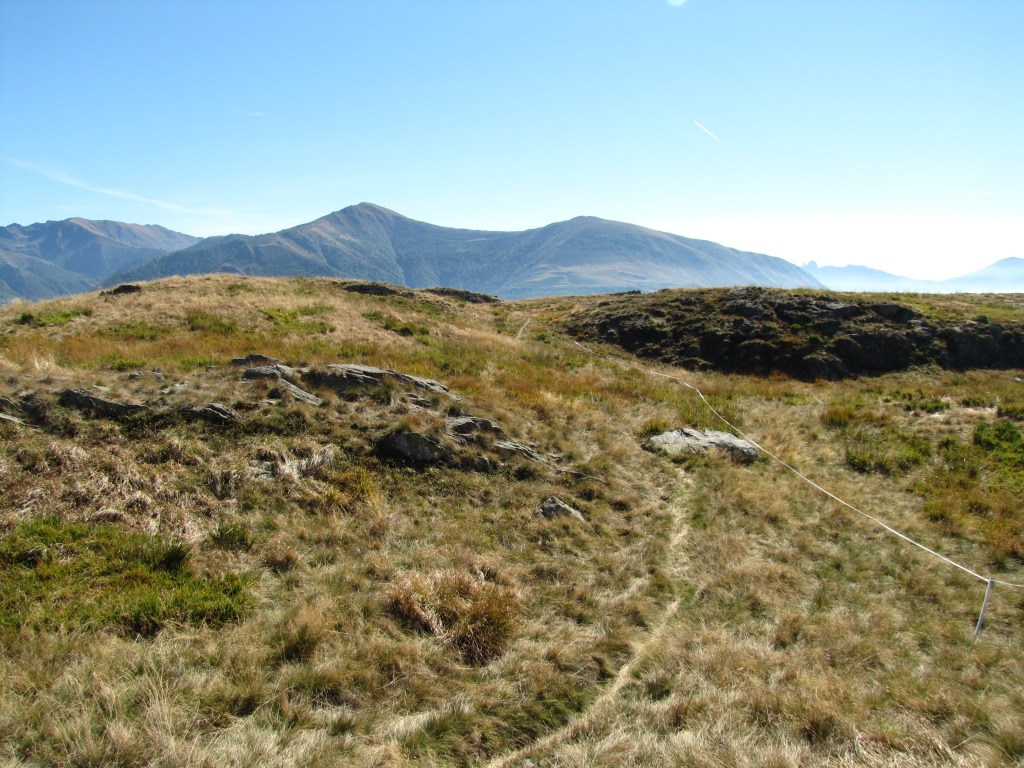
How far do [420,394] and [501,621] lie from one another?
27.5 ft

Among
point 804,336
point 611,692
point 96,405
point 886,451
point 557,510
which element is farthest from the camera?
point 804,336

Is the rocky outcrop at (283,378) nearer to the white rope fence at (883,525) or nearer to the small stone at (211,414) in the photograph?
the small stone at (211,414)

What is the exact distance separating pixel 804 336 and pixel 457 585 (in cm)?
3435

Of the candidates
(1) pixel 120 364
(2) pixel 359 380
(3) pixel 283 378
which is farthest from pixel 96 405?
(2) pixel 359 380

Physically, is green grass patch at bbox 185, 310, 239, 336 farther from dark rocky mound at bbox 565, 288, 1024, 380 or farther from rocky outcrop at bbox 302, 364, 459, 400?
dark rocky mound at bbox 565, 288, 1024, 380

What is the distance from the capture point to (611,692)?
557 centimetres

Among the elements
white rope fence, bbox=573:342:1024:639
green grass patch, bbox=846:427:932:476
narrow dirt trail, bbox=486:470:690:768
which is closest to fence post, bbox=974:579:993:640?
white rope fence, bbox=573:342:1024:639

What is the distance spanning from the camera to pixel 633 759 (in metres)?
4.58

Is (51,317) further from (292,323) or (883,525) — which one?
(883,525)

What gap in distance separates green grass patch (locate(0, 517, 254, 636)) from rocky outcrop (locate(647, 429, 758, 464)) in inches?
458

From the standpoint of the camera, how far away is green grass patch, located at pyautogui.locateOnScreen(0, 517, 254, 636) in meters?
5.28

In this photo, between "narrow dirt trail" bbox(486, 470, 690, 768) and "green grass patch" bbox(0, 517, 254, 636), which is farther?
"green grass patch" bbox(0, 517, 254, 636)

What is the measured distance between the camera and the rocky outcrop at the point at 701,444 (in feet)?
46.2

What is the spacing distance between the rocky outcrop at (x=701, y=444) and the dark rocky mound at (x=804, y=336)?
17.9 meters
